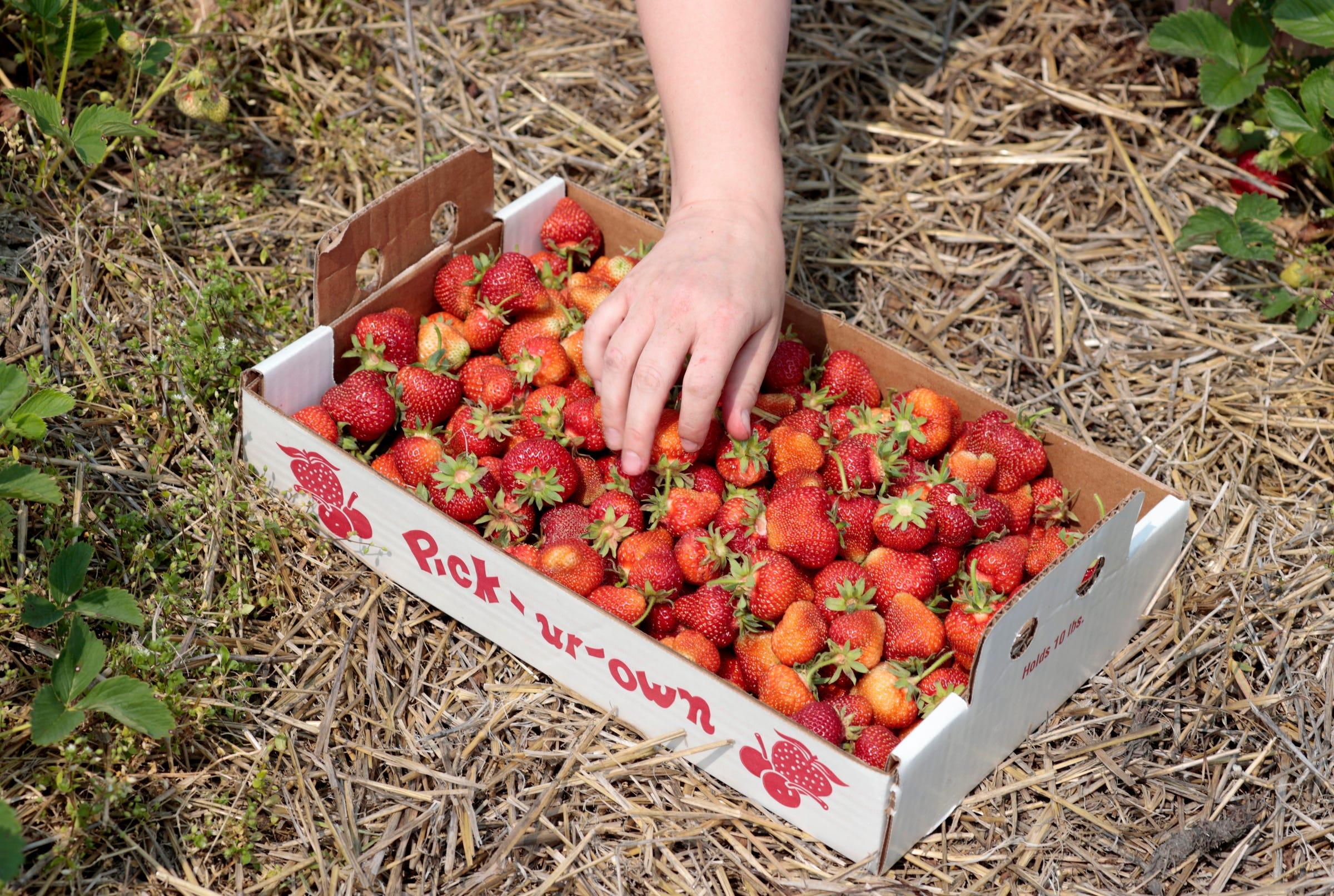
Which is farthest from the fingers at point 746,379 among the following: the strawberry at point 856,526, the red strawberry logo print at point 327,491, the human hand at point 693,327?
the red strawberry logo print at point 327,491

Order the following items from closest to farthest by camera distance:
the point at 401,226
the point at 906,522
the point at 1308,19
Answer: the point at 906,522 → the point at 401,226 → the point at 1308,19

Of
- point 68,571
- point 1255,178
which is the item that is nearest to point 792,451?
point 68,571

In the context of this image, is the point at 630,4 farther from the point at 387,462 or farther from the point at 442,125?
the point at 387,462

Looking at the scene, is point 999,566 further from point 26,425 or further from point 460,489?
point 26,425

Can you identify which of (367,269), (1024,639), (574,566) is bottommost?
(367,269)

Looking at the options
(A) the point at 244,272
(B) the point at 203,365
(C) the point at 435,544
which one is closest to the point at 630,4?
(A) the point at 244,272

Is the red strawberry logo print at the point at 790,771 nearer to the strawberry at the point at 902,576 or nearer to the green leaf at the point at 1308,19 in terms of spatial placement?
the strawberry at the point at 902,576

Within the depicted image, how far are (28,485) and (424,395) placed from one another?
692 mm

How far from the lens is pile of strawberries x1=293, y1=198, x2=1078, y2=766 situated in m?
1.98

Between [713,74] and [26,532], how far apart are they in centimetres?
139

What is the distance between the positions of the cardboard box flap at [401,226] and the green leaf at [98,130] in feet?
1.35

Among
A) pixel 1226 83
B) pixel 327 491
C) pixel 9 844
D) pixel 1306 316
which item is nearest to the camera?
pixel 9 844

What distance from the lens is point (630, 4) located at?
11.5ft

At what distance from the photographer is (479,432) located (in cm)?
226
